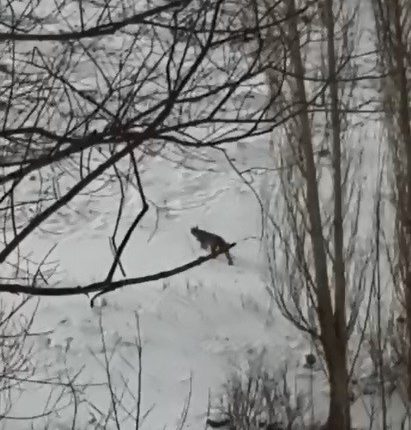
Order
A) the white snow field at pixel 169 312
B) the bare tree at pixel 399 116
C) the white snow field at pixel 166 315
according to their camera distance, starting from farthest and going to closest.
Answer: the white snow field at pixel 169 312
the white snow field at pixel 166 315
the bare tree at pixel 399 116

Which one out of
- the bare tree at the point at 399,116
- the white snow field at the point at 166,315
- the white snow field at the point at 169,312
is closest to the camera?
the bare tree at the point at 399,116

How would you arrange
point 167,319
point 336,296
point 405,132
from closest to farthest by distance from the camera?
1. point 405,132
2. point 336,296
3. point 167,319

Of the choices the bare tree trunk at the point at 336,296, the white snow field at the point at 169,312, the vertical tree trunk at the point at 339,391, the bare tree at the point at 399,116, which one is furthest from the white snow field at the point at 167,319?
the bare tree at the point at 399,116

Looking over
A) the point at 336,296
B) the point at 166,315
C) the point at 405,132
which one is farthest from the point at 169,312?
the point at 405,132

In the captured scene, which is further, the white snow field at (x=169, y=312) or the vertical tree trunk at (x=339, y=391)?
the white snow field at (x=169, y=312)

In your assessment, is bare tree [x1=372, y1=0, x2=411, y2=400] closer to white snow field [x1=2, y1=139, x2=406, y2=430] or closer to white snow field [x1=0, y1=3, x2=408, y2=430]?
white snow field [x1=0, y1=3, x2=408, y2=430]

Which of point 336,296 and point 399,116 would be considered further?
point 336,296

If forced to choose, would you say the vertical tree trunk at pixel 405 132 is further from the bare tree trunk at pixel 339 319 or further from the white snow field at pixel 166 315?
the white snow field at pixel 166 315

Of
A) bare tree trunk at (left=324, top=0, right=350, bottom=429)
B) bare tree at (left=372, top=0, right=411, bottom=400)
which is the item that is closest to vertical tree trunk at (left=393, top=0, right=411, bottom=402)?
bare tree at (left=372, top=0, right=411, bottom=400)

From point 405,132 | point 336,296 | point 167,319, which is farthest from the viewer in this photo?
point 167,319

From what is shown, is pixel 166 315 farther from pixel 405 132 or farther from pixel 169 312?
pixel 405 132

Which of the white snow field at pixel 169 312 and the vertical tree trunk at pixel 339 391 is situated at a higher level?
the white snow field at pixel 169 312

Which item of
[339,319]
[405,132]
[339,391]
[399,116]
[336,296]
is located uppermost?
[399,116]

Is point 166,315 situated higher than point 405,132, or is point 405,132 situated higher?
point 405,132
